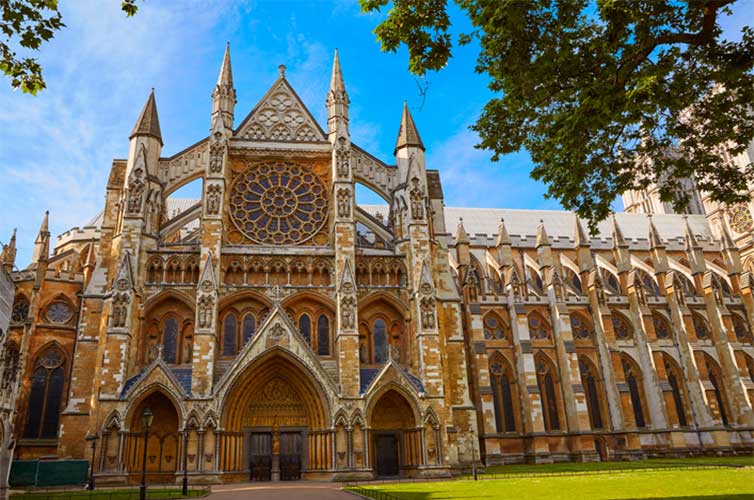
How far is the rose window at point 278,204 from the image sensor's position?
30375 mm

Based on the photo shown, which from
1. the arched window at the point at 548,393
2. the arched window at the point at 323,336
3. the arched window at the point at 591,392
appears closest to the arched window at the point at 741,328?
the arched window at the point at 591,392

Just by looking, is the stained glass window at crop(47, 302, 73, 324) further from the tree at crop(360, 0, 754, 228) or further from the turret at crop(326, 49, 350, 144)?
the tree at crop(360, 0, 754, 228)

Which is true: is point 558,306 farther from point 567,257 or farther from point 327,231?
point 327,231

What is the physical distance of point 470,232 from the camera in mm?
50750

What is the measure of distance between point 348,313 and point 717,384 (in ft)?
108

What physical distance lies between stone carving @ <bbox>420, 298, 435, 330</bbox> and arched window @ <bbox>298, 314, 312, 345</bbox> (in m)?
5.80

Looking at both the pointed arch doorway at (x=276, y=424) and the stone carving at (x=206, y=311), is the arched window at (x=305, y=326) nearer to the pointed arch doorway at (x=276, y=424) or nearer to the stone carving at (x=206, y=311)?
the pointed arch doorway at (x=276, y=424)

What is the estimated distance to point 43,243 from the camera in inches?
1309

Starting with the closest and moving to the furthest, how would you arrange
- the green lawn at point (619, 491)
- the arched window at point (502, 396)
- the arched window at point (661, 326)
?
the green lawn at point (619, 491), the arched window at point (502, 396), the arched window at point (661, 326)

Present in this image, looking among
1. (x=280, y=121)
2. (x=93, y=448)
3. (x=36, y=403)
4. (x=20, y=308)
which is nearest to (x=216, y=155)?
(x=280, y=121)

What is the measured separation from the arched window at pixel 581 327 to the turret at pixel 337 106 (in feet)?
75.3

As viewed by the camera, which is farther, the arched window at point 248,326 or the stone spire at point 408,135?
the stone spire at point 408,135

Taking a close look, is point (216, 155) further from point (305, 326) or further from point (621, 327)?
point (621, 327)

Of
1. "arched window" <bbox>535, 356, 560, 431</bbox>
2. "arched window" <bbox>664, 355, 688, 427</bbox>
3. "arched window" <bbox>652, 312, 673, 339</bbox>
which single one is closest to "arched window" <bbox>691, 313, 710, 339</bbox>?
"arched window" <bbox>652, 312, 673, 339</bbox>
